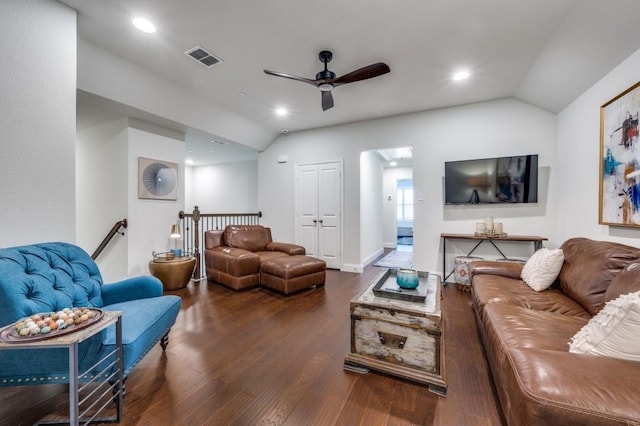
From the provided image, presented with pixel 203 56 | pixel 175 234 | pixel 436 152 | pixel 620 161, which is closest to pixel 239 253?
pixel 175 234

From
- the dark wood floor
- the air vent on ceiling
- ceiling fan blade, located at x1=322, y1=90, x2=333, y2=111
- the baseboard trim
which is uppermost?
the air vent on ceiling

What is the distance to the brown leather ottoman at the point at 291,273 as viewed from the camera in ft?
11.9

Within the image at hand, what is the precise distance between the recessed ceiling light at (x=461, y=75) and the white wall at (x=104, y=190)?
450 centimetres

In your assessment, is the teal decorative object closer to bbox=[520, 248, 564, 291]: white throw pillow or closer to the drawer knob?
the drawer knob

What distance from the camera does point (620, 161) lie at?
232 cm

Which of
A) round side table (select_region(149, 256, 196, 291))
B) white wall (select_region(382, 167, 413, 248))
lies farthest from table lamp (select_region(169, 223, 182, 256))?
white wall (select_region(382, 167, 413, 248))

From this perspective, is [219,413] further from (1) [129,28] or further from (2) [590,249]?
(1) [129,28]

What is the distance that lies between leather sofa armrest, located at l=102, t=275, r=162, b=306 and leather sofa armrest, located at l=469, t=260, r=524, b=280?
3.14 m

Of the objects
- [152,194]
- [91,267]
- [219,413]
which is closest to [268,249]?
[152,194]

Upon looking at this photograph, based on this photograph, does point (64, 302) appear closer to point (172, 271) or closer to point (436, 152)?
point (172, 271)

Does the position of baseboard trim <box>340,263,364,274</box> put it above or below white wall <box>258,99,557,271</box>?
below

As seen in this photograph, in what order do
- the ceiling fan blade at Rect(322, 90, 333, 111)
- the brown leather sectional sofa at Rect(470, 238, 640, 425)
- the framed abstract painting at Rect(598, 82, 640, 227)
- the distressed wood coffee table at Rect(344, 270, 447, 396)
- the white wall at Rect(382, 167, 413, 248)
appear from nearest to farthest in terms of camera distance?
the brown leather sectional sofa at Rect(470, 238, 640, 425), the distressed wood coffee table at Rect(344, 270, 447, 396), the framed abstract painting at Rect(598, 82, 640, 227), the ceiling fan blade at Rect(322, 90, 333, 111), the white wall at Rect(382, 167, 413, 248)

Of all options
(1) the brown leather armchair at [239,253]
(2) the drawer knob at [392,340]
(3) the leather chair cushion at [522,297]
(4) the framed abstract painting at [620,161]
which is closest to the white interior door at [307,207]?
(1) the brown leather armchair at [239,253]

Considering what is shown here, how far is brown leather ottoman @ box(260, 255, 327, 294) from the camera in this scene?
11.9 ft
